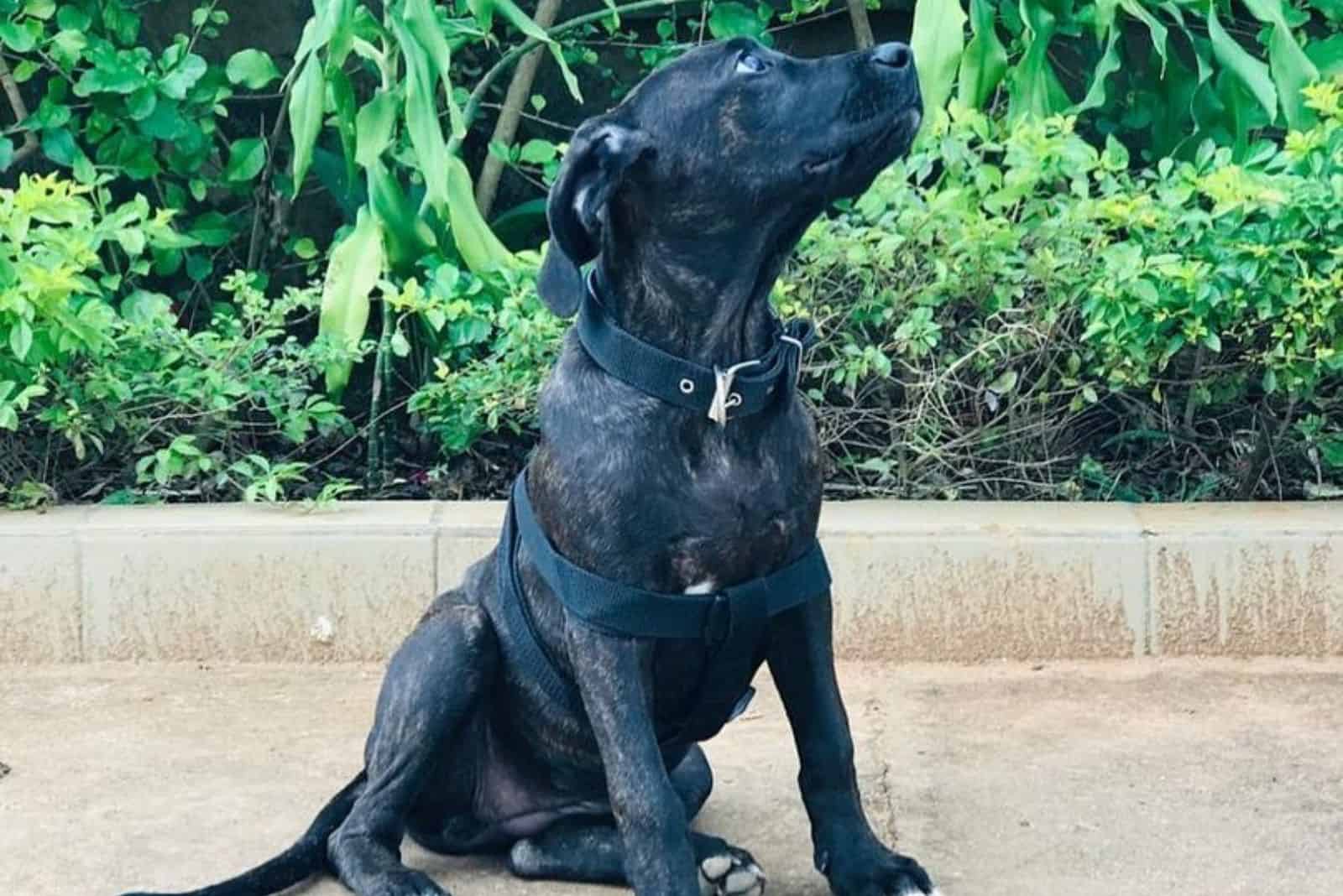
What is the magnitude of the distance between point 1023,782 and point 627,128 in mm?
1680

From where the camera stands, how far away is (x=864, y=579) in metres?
5.45

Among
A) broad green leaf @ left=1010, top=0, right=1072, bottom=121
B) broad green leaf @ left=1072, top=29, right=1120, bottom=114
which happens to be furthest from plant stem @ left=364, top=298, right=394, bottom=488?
broad green leaf @ left=1072, top=29, right=1120, bottom=114

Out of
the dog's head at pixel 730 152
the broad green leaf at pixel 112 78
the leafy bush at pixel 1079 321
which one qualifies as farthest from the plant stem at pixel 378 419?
the dog's head at pixel 730 152

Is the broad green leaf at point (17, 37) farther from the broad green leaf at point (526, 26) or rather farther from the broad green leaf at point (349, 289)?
the broad green leaf at point (526, 26)

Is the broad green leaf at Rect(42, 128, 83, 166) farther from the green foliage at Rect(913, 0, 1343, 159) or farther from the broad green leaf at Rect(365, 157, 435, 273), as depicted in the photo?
the green foliage at Rect(913, 0, 1343, 159)

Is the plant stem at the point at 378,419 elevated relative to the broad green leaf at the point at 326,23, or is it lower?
lower

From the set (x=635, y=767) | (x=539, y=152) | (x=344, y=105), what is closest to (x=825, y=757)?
(x=635, y=767)

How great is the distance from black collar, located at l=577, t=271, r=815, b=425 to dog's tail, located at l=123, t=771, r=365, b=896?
1009 mm

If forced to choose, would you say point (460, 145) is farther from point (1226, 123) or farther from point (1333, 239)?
point (1333, 239)

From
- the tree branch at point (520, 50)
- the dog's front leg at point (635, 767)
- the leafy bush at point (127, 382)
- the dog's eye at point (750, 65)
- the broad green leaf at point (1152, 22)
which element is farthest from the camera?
the tree branch at point (520, 50)

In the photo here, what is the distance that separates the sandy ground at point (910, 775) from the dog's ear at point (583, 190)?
1.14 meters

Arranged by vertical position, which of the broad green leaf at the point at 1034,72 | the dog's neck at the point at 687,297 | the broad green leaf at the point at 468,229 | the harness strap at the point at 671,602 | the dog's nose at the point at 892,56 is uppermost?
the dog's nose at the point at 892,56

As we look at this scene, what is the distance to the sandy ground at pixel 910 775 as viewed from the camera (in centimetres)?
408

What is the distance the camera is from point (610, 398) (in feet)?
12.3
